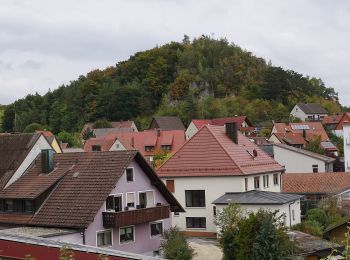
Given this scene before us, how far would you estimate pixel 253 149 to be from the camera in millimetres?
41000

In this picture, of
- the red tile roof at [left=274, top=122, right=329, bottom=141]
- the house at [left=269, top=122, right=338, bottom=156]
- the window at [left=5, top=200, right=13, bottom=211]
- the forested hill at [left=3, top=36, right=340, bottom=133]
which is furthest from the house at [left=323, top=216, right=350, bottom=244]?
the forested hill at [left=3, top=36, right=340, bottom=133]

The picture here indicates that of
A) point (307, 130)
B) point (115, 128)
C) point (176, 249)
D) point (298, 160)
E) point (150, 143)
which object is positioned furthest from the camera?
point (115, 128)

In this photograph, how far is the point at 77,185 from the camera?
26562 mm

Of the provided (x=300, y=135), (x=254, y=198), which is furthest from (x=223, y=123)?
(x=254, y=198)

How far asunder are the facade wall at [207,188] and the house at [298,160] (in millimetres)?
19002

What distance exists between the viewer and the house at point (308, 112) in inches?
4008

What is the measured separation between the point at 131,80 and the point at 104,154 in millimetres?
105987

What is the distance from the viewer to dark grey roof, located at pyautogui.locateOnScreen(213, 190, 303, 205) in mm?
32438

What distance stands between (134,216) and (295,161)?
31.9m

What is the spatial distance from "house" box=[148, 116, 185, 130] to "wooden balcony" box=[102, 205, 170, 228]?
6877 centimetres

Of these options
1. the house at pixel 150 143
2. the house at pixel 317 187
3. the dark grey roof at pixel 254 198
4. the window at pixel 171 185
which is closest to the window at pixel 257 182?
the dark grey roof at pixel 254 198

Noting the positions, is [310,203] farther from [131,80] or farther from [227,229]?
[131,80]

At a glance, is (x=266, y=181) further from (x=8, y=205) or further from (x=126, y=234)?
(x=8, y=205)

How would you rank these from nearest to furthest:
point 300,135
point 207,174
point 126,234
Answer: point 126,234 < point 207,174 < point 300,135
